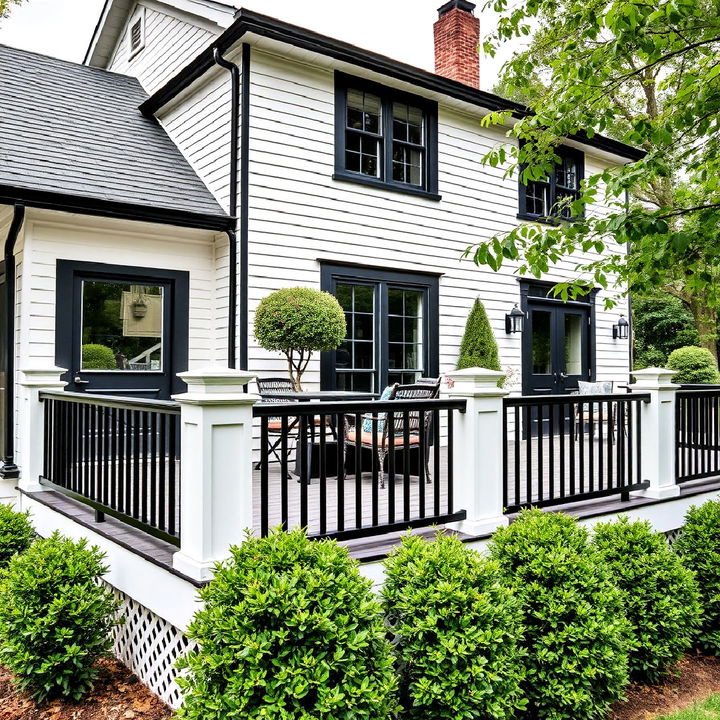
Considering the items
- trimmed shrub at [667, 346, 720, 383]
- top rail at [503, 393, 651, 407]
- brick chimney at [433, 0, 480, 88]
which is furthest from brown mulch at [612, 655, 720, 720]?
trimmed shrub at [667, 346, 720, 383]

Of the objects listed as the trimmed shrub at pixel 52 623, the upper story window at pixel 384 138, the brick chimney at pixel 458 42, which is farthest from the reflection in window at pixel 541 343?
the trimmed shrub at pixel 52 623

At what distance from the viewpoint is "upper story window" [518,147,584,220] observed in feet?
32.1

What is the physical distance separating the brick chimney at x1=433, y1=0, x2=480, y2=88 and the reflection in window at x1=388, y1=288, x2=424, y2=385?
366 centimetres

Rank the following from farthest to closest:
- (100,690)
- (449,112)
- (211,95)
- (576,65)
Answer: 1. (449,112)
2. (211,95)
3. (576,65)
4. (100,690)

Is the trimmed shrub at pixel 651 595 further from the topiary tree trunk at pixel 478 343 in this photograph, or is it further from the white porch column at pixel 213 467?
the topiary tree trunk at pixel 478 343

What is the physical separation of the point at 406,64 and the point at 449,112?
1.22m

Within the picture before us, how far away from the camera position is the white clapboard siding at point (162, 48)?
8.12 m

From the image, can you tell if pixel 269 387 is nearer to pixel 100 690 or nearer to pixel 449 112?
pixel 100 690

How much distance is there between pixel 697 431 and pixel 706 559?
5.00ft

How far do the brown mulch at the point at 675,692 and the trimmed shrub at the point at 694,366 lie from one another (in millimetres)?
10913

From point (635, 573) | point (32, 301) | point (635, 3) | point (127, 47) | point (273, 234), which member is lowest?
point (635, 573)

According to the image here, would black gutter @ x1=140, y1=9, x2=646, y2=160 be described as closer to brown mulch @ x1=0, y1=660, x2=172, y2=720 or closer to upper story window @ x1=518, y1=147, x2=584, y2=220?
upper story window @ x1=518, y1=147, x2=584, y2=220

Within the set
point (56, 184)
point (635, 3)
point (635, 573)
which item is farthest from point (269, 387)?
point (635, 3)

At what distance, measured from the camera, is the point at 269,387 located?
21.7 feet
